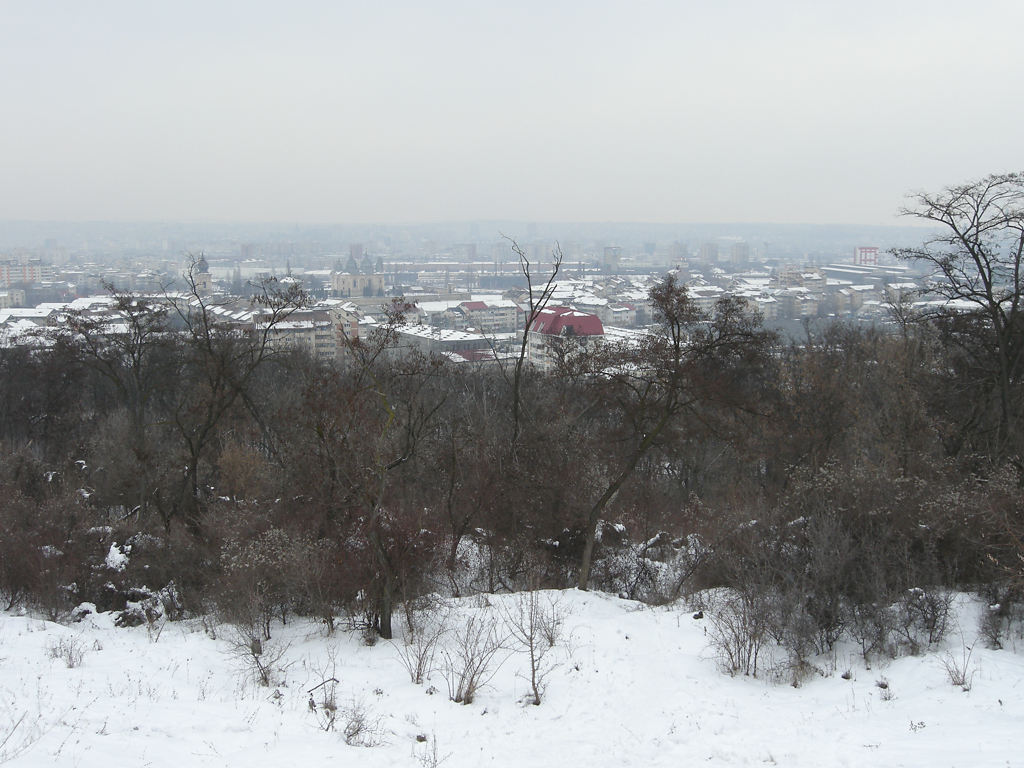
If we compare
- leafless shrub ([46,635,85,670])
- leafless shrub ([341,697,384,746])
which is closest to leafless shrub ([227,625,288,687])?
leafless shrub ([341,697,384,746])

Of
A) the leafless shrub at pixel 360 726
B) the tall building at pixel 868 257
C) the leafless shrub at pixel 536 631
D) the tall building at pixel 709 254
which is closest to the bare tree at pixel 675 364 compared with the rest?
the leafless shrub at pixel 536 631

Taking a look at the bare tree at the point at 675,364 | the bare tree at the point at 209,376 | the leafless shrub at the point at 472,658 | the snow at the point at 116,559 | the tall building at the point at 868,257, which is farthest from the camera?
the tall building at the point at 868,257

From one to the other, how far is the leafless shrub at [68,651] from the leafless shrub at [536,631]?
5.46 metres

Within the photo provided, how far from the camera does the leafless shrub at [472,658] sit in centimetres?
909

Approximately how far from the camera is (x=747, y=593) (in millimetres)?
10484

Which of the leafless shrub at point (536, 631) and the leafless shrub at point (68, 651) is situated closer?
the leafless shrub at point (536, 631)

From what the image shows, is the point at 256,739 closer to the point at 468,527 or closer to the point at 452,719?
the point at 452,719

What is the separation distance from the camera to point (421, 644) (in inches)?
402

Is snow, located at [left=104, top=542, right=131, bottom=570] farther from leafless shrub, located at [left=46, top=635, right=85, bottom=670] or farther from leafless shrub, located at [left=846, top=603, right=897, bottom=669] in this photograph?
leafless shrub, located at [left=846, top=603, right=897, bottom=669]

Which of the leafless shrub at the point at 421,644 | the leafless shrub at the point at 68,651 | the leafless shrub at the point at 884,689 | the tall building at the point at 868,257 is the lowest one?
the leafless shrub at the point at 421,644

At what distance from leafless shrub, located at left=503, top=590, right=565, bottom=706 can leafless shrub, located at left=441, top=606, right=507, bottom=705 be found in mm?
271

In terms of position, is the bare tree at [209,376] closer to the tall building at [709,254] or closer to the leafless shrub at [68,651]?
the leafless shrub at [68,651]

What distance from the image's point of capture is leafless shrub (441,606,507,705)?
909 centimetres

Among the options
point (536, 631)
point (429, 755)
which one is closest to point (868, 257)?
point (536, 631)
